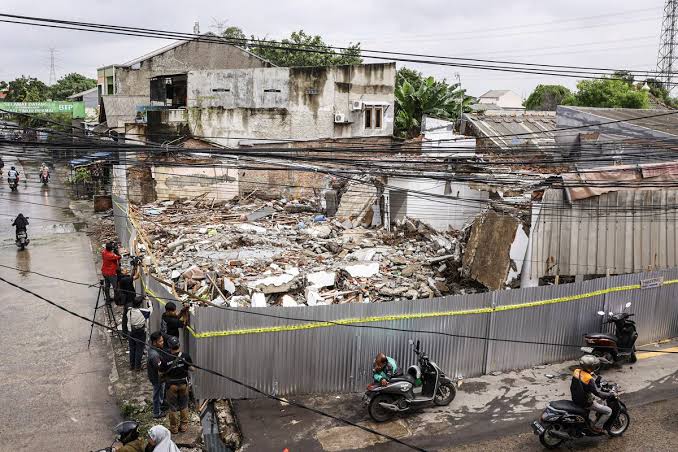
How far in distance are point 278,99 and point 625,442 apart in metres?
23.8

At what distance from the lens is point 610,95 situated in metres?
33.0

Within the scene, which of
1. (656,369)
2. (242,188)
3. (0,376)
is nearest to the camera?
(0,376)

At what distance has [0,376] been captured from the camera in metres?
9.95

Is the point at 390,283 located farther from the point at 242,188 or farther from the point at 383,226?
the point at 242,188

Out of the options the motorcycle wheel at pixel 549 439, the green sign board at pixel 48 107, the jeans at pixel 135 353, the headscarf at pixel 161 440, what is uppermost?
the green sign board at pixel 48 107

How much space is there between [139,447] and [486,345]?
6059mm

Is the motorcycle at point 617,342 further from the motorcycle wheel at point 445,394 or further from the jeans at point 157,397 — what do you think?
the jeans at point 157,397

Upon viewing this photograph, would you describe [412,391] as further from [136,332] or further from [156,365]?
[136,332]

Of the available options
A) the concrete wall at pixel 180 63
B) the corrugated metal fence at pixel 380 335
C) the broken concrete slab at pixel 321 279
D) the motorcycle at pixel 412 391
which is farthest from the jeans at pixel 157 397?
the concrete wall at pixel 180 63

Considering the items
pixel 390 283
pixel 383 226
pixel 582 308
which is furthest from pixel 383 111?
pixel 582 308

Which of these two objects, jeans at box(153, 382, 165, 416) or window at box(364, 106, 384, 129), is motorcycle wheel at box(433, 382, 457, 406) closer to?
jeans at box(153, 382, 165, 416)

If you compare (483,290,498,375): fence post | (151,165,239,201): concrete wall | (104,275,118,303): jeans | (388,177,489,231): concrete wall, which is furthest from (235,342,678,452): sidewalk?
(151,165,239,201): concrete wall

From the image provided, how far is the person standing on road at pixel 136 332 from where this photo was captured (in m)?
9.96

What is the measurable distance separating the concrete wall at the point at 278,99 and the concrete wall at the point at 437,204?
10913mm
